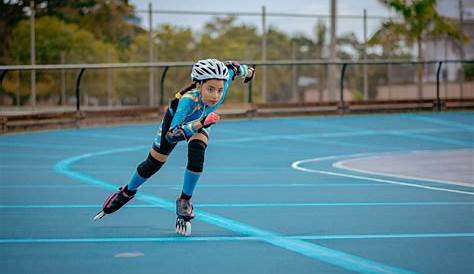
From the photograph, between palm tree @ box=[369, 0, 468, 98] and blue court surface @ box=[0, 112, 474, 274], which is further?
palm tree @ box=[369, 0, 468, 98]

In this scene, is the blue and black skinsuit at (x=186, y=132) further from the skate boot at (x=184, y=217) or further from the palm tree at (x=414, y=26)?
the palm tree at (x=414, y=26)

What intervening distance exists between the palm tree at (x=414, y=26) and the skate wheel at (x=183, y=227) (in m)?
33.6

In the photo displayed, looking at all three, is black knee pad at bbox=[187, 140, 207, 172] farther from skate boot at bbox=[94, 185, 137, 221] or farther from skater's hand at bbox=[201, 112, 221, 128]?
skate boot at bbox=[94, 185, 137, 221]

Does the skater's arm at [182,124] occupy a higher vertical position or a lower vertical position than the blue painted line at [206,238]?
higher

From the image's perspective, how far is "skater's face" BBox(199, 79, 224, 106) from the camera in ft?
26.0

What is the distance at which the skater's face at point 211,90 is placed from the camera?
312 inches

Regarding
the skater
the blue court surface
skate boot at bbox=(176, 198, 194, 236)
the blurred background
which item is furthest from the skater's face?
the blurred background

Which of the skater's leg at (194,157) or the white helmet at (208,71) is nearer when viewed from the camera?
the white helmet at (208,71)

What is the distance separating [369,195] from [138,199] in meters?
2.81

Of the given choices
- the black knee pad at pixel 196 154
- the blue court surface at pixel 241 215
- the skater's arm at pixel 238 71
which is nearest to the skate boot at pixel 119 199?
the blue court surface at pixel 241 215

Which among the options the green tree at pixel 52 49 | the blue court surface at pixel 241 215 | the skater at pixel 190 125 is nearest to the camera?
the blue court surface at pixel 241 215

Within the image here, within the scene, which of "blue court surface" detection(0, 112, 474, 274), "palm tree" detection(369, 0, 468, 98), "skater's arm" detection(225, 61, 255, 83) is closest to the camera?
"blue court surface" detection(0, 112, 474, 274)

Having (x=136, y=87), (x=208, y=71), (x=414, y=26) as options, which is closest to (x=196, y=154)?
(x=208, y=71)

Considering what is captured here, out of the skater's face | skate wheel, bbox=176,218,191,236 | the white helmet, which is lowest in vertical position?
skate wheel, bbox=176,218,191,236
